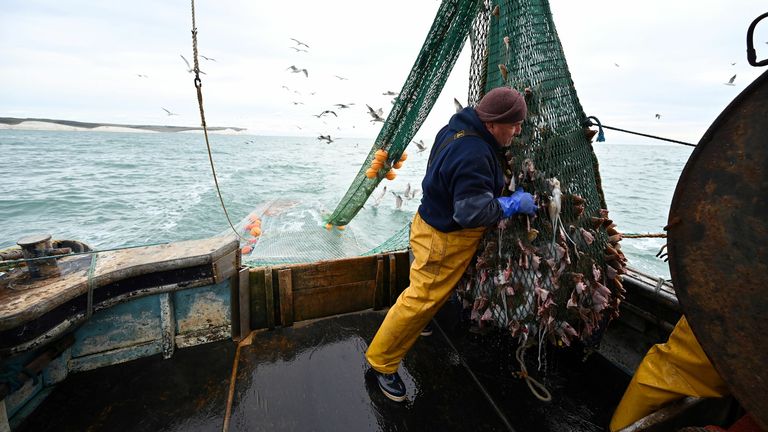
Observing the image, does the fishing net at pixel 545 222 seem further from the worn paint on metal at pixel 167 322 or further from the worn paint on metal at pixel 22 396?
the worn paint on metal at pixel 22 396

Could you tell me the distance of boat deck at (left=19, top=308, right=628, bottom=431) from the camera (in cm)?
216

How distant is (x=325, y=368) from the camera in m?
2.61

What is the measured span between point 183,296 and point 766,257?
3.42m

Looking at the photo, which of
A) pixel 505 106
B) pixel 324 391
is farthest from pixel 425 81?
pixel 324 391

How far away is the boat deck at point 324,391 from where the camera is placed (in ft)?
7.09

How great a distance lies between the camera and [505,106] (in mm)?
1872

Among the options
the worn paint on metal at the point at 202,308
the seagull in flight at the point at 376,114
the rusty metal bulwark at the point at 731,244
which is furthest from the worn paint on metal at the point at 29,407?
the seagull in flight at the point at 376,114

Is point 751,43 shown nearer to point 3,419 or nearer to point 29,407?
point 3,419

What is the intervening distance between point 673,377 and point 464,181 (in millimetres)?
1500

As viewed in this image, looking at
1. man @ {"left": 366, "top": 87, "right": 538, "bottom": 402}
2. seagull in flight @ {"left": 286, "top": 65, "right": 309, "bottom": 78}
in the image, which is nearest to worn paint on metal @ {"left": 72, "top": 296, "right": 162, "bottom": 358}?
man @ {"left": 366, "top": 87, "right": 538, "bottom": 402}

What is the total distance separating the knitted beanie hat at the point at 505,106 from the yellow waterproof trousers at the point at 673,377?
4.57 feet

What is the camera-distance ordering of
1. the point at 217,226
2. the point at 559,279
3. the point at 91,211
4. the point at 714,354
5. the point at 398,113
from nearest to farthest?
1. the point at 714,354
2. the point at 559,279
3. the point at 398,113
4. the point at 217,226
5. the point at 91,211

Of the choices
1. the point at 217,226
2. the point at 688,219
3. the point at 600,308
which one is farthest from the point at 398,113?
the point at 217,226

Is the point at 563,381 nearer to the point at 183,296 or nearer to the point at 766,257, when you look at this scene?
the point at 766,257
